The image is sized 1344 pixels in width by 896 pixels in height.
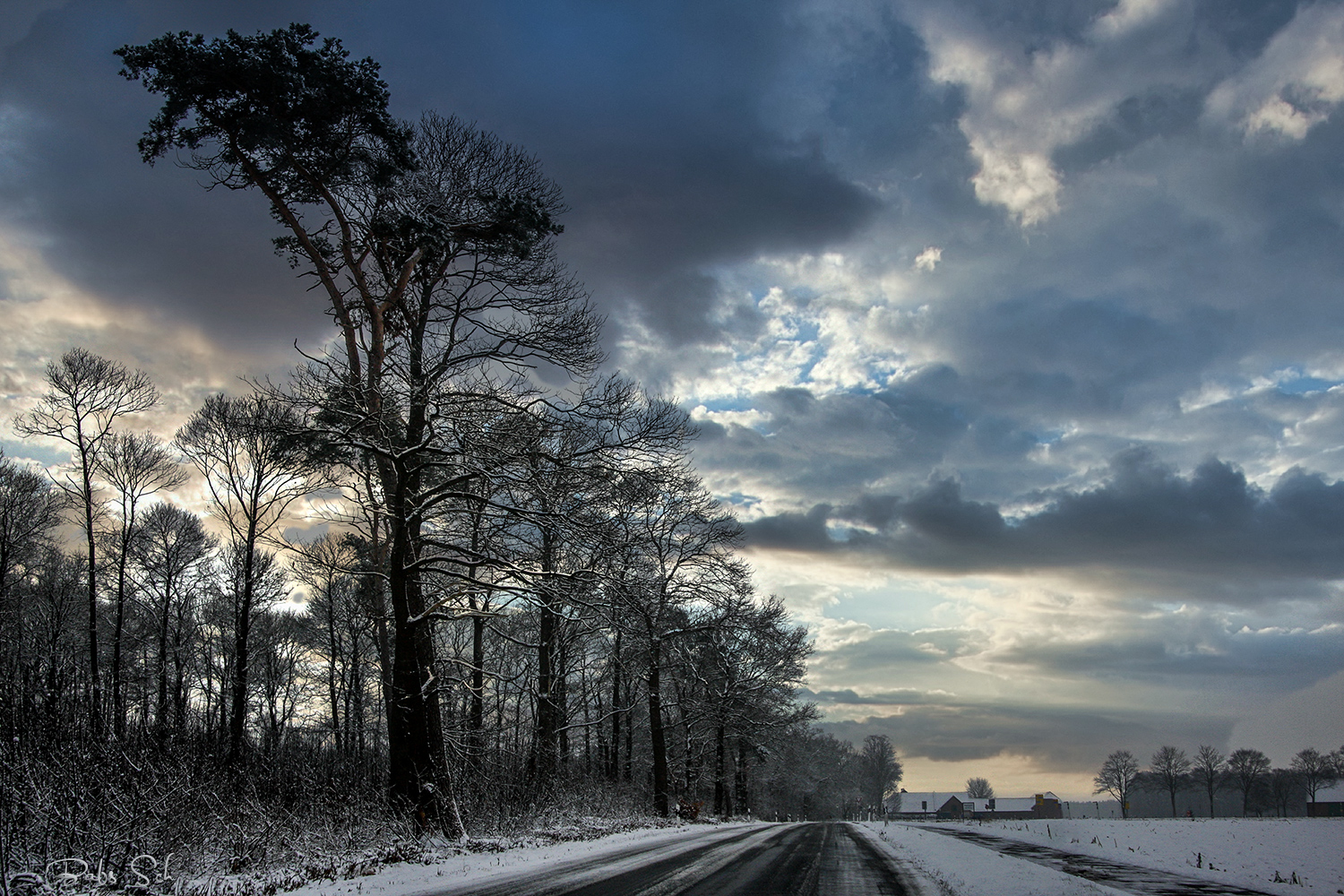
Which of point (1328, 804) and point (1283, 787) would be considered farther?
point (1283, 787)

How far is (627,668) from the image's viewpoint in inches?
968

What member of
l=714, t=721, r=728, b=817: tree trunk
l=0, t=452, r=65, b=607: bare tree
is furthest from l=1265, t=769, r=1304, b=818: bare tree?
l=0, t=452, r=65, b=607: bare tree

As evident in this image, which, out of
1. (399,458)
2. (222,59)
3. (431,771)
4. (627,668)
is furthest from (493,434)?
(627,668)

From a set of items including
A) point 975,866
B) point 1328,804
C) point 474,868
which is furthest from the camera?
point 1328,804

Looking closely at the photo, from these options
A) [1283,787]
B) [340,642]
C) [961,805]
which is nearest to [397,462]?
[340,642]

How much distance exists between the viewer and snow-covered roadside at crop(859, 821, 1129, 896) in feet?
29.3

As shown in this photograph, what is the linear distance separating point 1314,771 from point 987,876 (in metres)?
102

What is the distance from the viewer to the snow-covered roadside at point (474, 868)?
→ 8.11 m

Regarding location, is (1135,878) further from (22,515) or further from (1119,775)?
(1119,775)

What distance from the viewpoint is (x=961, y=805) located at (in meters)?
111

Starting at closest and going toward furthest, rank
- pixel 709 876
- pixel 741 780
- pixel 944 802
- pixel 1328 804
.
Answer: pixel 709 876 < pixel 741 780 < pixel 1328 804 < pixel 944 802

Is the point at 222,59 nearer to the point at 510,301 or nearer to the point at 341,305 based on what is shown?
the point at 341,305

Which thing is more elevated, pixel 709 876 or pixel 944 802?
pixel 709 876

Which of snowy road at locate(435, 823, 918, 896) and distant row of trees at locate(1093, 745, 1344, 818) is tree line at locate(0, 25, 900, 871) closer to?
snowy road at locate(435, 823, 918, 896)
